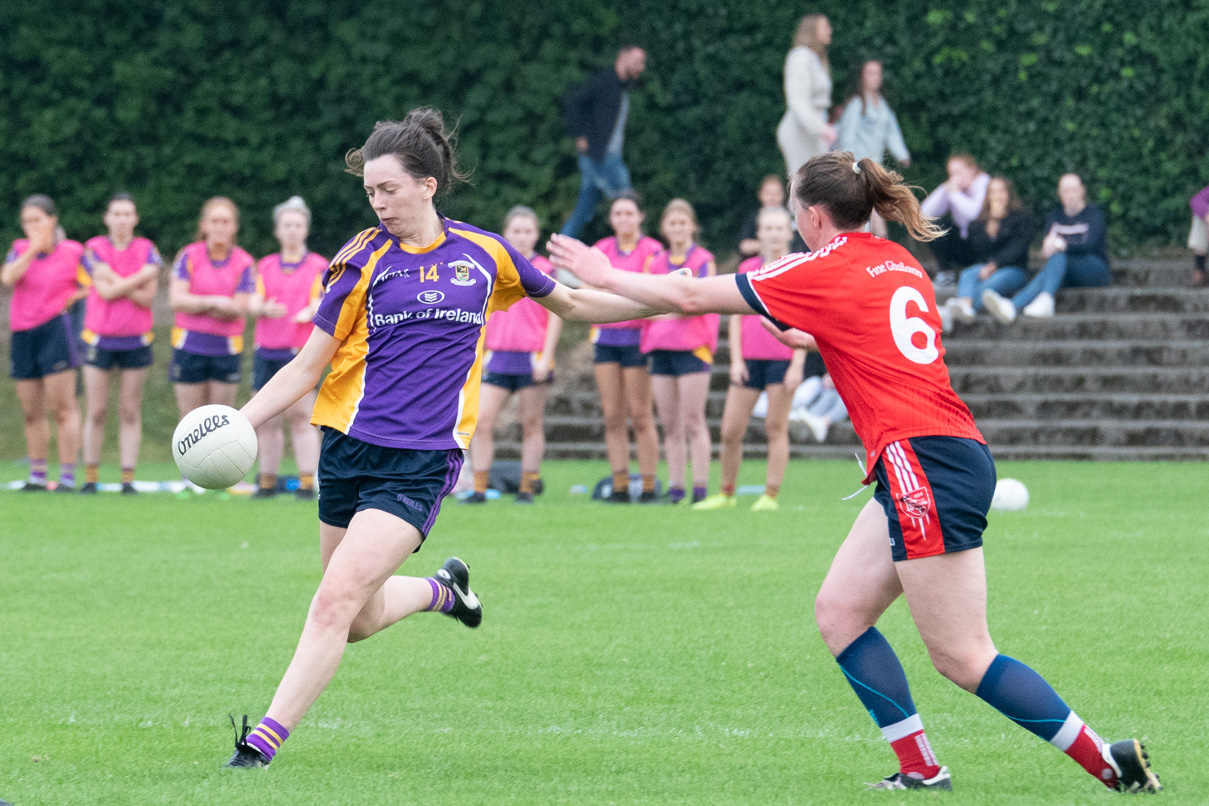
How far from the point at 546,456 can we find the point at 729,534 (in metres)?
6.67

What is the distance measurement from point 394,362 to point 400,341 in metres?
0.07

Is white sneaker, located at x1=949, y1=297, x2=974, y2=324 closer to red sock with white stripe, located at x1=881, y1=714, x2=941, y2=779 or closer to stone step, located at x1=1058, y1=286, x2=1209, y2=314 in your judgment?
stone step, located at x1=1058, y1=286, x2=1209, y2=314

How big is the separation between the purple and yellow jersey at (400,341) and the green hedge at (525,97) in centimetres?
1473

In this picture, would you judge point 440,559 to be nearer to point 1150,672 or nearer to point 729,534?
point 729,534

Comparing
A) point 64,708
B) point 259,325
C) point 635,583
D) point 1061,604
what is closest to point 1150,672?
point 1061,604

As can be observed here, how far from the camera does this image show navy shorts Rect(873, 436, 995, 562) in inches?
178

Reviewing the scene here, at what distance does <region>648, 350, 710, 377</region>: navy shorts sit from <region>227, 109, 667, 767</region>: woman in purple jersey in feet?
23.0

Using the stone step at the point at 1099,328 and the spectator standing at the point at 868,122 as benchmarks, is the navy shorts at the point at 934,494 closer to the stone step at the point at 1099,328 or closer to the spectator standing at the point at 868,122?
the stone step at the point at 1099,328

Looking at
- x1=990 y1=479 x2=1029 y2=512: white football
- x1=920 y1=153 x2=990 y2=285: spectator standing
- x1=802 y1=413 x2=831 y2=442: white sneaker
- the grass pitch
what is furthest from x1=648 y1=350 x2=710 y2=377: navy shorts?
x1=920 y1=153 x2=990 y2=285: spectator standing

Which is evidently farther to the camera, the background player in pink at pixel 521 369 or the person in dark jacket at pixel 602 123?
the person in dark jacket at pixel 602 123

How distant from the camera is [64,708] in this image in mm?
5887

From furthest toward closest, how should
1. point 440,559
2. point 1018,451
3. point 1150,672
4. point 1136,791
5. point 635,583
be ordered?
point 1018,451, point 440,559, point 635,583, point 1150,672, point 1136,791

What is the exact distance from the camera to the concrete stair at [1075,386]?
1638 centimetres

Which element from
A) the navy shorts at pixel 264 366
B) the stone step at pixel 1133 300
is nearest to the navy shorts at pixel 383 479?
the navy shorts at pixel 264 366
